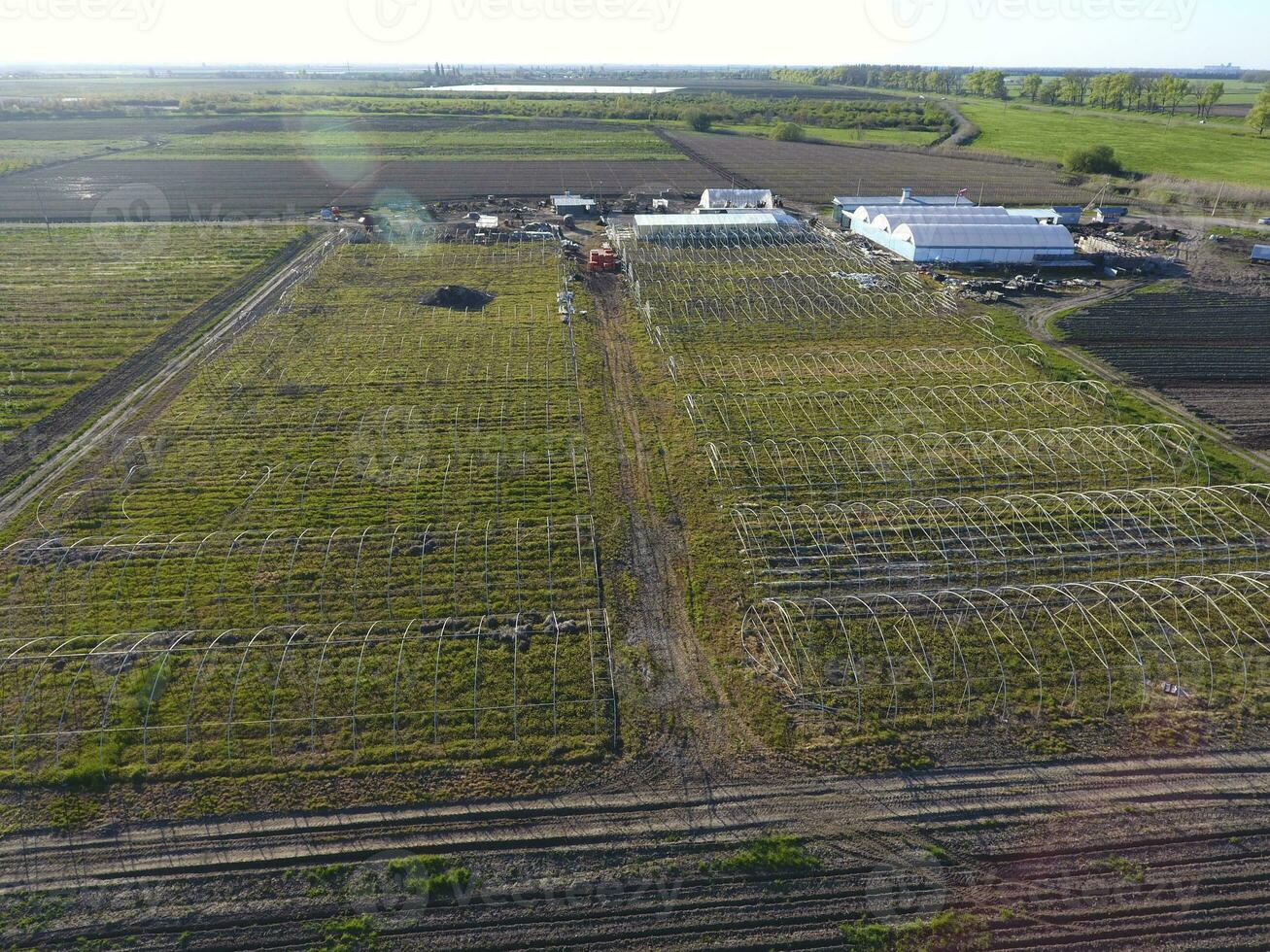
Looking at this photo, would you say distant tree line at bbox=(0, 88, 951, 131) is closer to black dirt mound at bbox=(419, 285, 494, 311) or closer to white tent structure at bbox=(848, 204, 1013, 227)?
white tent structure at bbox=(848, 204, 1013, 227)

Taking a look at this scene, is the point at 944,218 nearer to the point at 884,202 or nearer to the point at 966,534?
the point at 884,202

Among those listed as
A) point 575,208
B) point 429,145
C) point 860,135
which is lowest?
point 575,208

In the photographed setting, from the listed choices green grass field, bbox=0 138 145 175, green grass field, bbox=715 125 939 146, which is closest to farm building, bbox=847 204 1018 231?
green grass field, bbox=715 125 939 146

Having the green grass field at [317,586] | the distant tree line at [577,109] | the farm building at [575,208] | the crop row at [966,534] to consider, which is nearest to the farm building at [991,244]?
→ the crop row at [966,534]

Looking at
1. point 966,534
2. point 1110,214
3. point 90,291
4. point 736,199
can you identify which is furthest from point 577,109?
point 966,534

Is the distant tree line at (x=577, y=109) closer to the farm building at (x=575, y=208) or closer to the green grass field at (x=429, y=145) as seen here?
the green grass field at (x=429, y=145)

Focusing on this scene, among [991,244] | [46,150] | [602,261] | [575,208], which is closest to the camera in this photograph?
[602,261]
